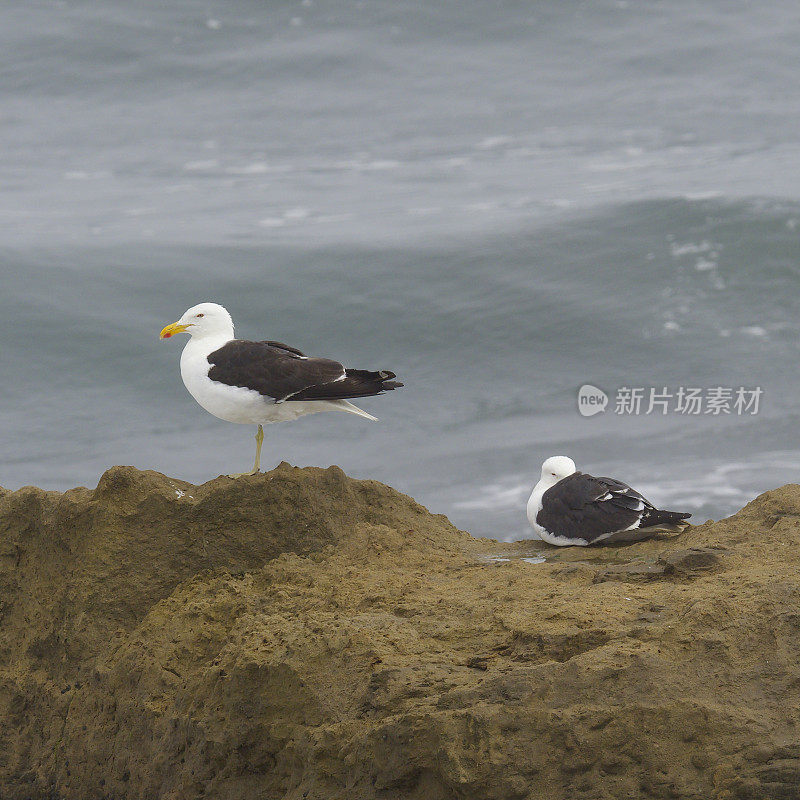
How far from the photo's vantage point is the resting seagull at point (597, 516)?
8789mm

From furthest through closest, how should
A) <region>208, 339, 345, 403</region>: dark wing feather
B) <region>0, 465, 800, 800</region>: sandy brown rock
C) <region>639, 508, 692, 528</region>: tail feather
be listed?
<region>639, 508, 692, 528</region>: tail feather < <region>208, 339, 345, 403</region>: dark wing feather < <region>0, 465, 800, 800</region>: sandy brown rock

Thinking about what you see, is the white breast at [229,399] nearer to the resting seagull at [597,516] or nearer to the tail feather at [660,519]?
the resting seagull at [597,516]

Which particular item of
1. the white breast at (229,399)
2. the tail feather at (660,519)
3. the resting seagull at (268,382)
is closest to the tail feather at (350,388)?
the resting seagull at (268,382)

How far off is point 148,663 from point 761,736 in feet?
10.2

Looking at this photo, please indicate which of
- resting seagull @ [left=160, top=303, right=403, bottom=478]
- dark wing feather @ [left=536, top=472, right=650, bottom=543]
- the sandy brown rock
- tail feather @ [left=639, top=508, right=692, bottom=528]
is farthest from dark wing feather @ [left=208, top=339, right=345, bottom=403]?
tail feather @ [left=639, top=508, right=692, bottom=528]

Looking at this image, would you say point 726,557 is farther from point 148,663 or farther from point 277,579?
point 148,663

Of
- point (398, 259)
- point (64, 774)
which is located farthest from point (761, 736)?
point (398, 259)

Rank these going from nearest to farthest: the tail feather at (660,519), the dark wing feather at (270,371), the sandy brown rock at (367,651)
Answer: the sandy brown rock at (367,651), the dark wing feather at (270,371), the tail feather at (660,519)

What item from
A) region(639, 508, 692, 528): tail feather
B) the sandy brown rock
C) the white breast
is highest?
the white breast

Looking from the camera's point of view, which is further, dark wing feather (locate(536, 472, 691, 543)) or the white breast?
dark wing feather (locate(536, 472, 691, 543))

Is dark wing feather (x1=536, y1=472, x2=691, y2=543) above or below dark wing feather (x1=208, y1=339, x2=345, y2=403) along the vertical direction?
below

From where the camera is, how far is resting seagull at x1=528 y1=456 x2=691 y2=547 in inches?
346

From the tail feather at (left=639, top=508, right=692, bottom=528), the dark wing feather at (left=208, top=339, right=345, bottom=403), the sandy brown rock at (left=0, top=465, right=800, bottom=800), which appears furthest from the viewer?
the tail feather at (left=639, top=508, right=692, bottom=528)

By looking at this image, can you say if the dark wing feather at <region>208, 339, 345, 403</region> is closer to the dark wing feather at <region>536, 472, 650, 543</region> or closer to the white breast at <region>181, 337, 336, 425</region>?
the white breast at <region>181, 337, 336, 425</region>
